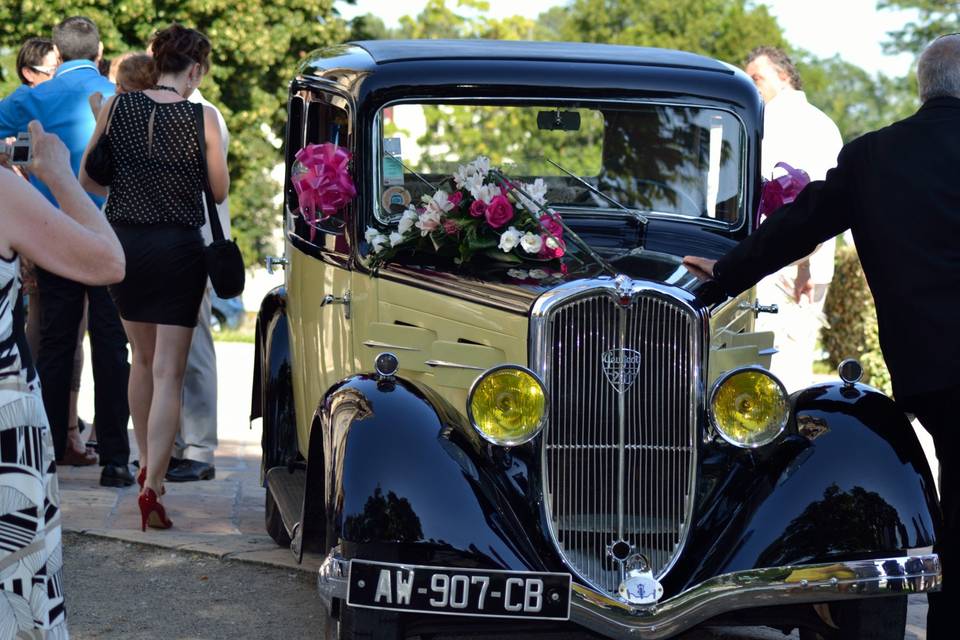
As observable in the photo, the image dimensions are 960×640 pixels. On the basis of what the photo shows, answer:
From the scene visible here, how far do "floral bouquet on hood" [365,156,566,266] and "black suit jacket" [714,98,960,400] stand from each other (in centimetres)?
81

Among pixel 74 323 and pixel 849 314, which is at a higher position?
pixel 849 314

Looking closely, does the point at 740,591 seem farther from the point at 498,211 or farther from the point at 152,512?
the point at 152,512

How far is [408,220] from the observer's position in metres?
4.50

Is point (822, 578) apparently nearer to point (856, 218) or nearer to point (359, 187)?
point (856, 218)

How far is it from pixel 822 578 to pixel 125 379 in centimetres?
420

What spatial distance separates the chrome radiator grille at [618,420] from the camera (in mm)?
3889

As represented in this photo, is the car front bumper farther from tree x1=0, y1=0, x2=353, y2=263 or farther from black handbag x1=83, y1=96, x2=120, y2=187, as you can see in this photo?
tree x1=0, y1=0, x2=353, y2=263

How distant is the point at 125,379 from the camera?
684 centimetres

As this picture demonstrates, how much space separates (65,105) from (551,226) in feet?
11.4

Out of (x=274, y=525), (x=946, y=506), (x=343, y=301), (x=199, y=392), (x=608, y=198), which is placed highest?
(x=608, y=198)

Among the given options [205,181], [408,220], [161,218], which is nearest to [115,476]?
[161,218]

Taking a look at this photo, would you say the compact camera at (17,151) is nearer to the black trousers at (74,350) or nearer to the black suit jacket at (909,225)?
the black suit jacket at (909,225)

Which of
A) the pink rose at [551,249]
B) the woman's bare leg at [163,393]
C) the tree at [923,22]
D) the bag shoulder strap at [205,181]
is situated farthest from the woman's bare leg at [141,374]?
the tree at [923,22]

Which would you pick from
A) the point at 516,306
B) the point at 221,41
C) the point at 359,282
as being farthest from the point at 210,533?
the point at 221,41
